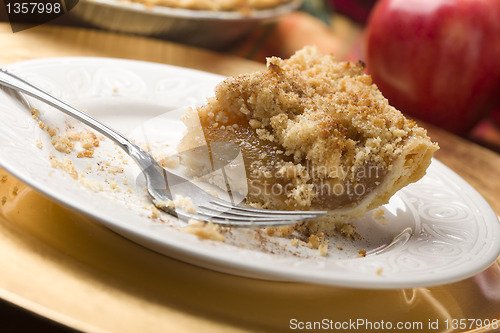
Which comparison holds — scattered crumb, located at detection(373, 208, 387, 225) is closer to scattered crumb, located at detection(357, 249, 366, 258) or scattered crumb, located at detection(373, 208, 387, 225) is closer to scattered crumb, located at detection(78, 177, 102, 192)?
scattered crumb, located at detection(357, 249, 366, 258)

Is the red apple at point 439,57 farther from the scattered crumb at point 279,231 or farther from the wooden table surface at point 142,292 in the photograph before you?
the scattered crumb at point 279,231

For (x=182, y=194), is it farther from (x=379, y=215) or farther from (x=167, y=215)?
(x=379, y=215)

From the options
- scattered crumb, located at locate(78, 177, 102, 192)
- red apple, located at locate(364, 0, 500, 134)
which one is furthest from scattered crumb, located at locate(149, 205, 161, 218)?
red apple, located at locate(364, 0, 500, 134)

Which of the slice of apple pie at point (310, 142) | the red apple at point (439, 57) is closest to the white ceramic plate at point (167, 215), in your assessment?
the slice of apple pie at point (310, 142)

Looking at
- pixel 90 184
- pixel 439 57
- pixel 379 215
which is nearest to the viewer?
pixel 90 184

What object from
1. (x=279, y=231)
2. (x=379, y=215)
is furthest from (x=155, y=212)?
(x=379, y=215)

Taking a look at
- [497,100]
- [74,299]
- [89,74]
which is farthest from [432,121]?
[74,299]
